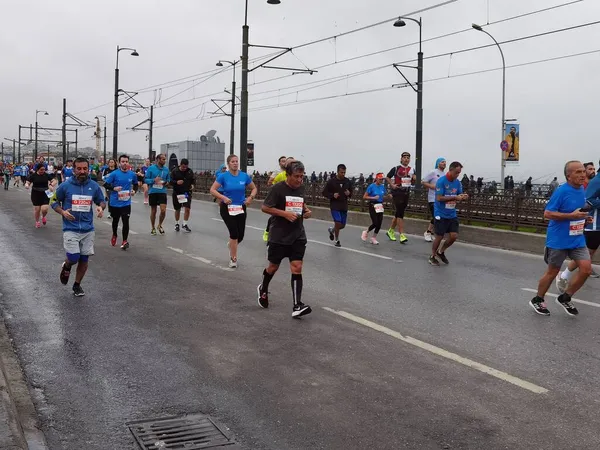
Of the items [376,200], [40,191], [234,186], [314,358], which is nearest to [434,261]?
[376,200]

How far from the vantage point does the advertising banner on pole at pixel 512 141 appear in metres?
32.5

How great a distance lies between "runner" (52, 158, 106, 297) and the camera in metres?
8.15

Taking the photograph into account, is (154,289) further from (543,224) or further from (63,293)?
(543,224)

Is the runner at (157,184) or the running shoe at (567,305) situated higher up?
the runner at (157,184)

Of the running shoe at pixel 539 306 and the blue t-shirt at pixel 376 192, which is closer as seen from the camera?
the running shoe at pixel 539 306

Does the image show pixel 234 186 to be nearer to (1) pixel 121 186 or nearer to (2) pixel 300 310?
(1) pixel 121 186

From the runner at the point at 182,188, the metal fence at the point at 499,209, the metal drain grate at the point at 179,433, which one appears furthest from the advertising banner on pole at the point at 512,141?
the metal drain grate at the point at 179,433

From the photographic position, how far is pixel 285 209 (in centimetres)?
746

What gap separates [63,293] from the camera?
8492mm

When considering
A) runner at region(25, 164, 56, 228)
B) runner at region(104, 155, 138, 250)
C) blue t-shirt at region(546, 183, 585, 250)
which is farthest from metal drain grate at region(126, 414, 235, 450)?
runner at region(25, 164, 56, 228)

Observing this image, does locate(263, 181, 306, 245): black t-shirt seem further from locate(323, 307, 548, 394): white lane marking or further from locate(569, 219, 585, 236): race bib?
locate(569, 219, 585, 236): race bib

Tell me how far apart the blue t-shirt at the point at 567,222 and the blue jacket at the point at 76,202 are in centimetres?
544

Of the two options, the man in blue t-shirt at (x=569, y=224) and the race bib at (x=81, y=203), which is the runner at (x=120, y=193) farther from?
the man in blue t-shirt at (x=569, y=224)

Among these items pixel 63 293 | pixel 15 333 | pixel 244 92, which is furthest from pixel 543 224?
pixel 244 92
